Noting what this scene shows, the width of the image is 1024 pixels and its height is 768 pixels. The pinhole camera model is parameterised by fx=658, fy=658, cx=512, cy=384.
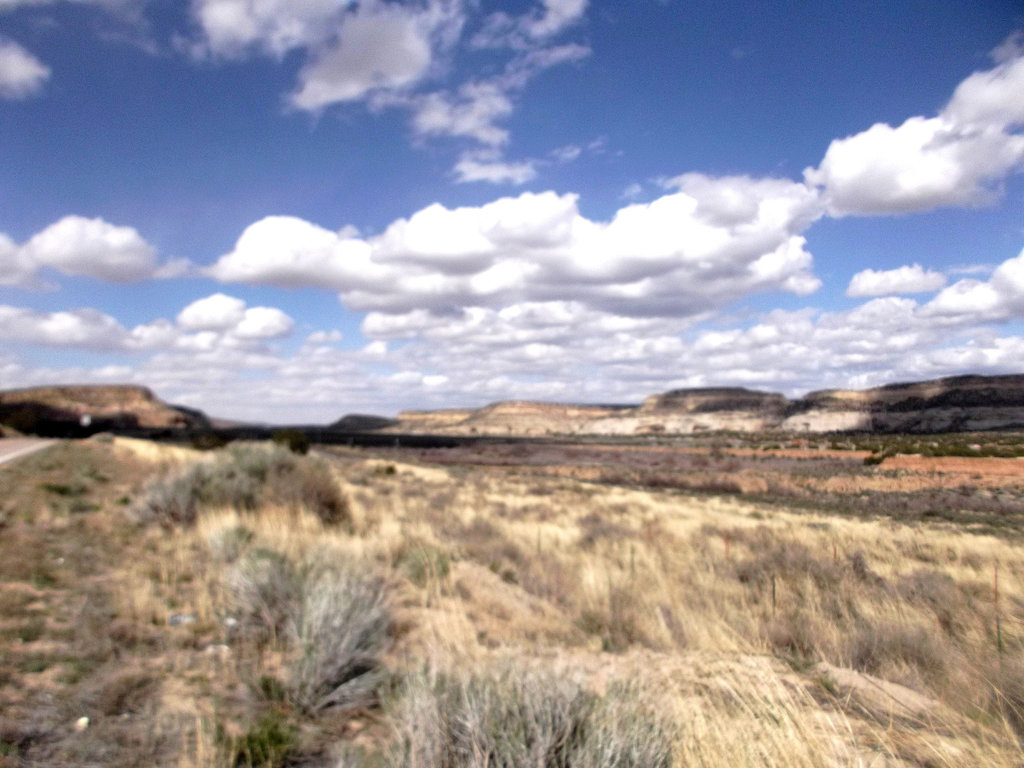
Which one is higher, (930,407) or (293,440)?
(930,407)

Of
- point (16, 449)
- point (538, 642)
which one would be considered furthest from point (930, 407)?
point (16, 449)

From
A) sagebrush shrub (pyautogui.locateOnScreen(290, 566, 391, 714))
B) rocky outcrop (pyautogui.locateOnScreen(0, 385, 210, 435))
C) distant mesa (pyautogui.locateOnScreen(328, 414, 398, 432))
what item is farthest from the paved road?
distant mesa (pyautogui.locateOnScreen(328, 414, 398, 432))

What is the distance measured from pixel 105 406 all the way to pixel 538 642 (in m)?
148

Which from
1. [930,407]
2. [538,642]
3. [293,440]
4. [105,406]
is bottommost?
[538,642]

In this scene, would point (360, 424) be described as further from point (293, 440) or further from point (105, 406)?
point (293, 440)

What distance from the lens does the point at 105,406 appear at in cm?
13112

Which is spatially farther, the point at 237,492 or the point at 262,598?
the point at 237,492

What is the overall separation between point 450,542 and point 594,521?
18.8 ft

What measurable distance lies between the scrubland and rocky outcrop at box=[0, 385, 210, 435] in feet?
346

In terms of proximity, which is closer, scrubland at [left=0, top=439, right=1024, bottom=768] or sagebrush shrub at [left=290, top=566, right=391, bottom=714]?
scrubland at [left=0, top=439, right=1024, bottom=768]

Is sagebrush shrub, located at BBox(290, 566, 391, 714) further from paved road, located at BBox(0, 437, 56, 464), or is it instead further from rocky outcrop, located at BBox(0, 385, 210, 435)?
rocky outcrop, located at BBox(0, 385, 210, 435)

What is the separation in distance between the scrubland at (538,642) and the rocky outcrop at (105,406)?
105 m

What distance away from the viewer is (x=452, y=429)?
173 m

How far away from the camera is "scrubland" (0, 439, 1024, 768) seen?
13.4 ft
